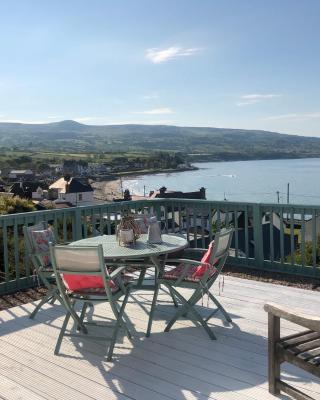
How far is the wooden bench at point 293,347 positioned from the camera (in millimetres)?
A: 2178

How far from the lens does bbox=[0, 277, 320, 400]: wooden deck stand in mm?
2834

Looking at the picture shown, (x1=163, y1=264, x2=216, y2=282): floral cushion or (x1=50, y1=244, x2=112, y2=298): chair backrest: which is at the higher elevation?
(x1=50, y1=244, x2=112, y2=298): chair backrest

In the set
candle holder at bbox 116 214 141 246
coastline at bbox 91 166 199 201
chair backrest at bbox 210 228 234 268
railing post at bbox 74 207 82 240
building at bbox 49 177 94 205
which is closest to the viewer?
chair backrest at bbox 210 228 234 268

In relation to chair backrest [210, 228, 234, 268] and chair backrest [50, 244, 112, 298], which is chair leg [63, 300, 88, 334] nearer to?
→ chair backrest [50, 244, 112, 298]

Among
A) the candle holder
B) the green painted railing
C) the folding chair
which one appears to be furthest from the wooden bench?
the green painted railing

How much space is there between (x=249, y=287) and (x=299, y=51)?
16.0m

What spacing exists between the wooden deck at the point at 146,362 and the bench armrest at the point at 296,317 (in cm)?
62

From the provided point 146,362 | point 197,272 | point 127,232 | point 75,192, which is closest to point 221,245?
point 197,272

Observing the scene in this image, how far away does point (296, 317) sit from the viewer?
89.8 inches

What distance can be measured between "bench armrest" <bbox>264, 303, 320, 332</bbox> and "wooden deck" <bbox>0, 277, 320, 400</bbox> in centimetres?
62

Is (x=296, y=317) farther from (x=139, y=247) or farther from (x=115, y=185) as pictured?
(x=115, y=185)

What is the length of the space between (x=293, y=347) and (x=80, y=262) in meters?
1.58

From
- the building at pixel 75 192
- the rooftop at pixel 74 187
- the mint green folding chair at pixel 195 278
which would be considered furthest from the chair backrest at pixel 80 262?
the rooftop at pixel 74 187

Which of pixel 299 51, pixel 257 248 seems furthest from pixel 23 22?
pixel 299 51
